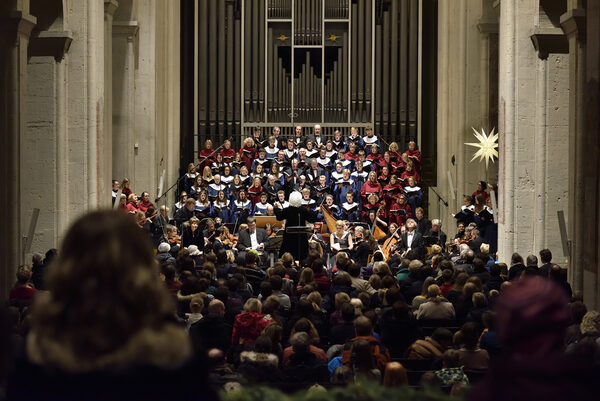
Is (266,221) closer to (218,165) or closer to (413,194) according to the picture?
(413,194)

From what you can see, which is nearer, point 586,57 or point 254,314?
point 254,314

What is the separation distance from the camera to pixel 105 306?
261 cm

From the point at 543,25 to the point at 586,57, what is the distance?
2463 mm

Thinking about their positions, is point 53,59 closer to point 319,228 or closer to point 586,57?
point 319,228

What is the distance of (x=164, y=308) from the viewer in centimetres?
267

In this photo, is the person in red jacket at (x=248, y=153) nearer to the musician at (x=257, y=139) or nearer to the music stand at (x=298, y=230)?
the musician at (x=257, y=139)

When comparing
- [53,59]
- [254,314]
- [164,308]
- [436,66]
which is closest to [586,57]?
[254,314]

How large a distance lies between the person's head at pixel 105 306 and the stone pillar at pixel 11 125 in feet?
33.7

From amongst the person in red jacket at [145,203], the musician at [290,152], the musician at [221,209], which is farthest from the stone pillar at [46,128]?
the musician at [290,152]

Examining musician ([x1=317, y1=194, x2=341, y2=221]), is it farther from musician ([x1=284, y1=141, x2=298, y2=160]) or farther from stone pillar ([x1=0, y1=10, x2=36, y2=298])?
stone pillar ([x1=0, y1=10, x2=36, y2=298])

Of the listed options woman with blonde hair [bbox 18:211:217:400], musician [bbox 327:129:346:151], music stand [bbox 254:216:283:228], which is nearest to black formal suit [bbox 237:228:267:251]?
music stand [bbox 254:216:283:228]

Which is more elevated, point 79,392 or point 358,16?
point 358,16

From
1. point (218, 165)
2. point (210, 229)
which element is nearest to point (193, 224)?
point (210, 229)

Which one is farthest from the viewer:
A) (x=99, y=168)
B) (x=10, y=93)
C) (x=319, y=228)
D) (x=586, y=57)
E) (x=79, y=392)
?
(x=319, y=228)
